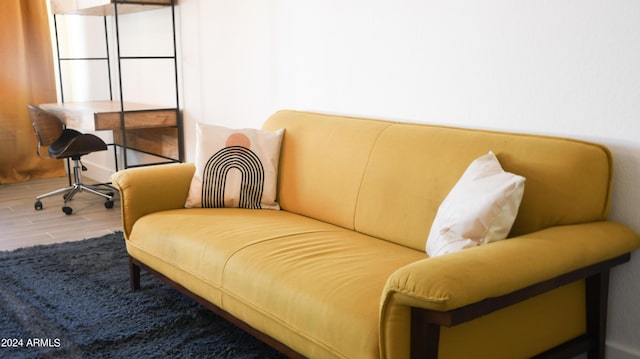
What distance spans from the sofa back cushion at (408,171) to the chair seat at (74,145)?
1.89 m

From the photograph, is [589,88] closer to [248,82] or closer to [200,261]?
[200,261]

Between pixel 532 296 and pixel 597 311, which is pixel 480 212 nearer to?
pixel 532 296

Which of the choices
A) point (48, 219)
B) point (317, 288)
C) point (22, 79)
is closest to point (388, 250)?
point (317, 288)

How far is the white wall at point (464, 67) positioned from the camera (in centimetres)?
206

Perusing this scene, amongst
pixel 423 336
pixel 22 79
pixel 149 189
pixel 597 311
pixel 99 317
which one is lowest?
pixel 99 317

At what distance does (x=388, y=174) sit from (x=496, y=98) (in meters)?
0.49

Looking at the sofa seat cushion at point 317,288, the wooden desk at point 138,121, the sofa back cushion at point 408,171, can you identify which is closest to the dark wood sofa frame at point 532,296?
the sofa seat cushion at point 317,288

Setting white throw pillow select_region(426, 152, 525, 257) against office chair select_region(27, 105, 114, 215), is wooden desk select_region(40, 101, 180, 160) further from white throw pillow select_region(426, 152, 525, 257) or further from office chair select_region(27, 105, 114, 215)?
white throw pillow select_region(426, 152, 525, 257)

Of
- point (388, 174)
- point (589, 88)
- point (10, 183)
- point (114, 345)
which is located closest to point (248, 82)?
point (388, 174)

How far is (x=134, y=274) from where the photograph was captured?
294 cm

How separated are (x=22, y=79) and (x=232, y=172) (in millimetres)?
3470

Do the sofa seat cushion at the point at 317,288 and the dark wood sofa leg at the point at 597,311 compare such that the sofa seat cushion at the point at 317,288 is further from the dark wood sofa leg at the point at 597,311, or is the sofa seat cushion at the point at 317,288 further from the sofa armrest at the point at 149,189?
the sofa armrest at the point at 149,189

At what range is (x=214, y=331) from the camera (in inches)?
99.0

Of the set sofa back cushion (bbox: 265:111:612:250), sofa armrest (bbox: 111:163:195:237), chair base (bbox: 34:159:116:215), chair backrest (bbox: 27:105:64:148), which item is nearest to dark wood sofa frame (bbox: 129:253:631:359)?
sofa back cushion (bbox: 265:111:612:250)
